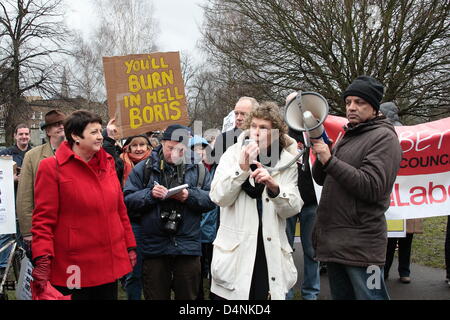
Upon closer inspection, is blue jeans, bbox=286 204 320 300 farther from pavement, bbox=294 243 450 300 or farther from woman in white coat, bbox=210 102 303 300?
woman in white coat, bbox=210 102 303 300

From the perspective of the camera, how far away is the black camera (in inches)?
129

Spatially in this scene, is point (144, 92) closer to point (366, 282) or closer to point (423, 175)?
point (423, 175)

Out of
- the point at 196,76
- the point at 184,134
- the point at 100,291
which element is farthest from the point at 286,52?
the point at 196,76

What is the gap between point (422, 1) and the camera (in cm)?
1138

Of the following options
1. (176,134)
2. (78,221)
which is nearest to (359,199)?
(176,134)

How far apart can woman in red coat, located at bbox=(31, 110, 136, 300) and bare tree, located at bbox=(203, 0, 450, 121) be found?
10.6m

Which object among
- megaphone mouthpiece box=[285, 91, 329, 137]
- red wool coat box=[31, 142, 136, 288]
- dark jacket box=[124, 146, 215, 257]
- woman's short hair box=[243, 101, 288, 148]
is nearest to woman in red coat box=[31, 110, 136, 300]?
red wool coat box=[31, 142, 136, 288]

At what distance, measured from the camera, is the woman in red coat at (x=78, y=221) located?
2.77 metres

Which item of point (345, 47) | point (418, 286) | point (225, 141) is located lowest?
point (418, 286)

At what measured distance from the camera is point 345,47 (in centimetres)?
1247

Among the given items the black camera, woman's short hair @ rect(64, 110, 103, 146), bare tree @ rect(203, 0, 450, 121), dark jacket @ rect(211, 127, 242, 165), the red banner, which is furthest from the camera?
bare tree @ rect(203, 0, 450, 121)

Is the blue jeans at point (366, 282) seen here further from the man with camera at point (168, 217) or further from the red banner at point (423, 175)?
the red banner at point (423, 175)

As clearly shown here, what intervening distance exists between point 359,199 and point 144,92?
3077 mm

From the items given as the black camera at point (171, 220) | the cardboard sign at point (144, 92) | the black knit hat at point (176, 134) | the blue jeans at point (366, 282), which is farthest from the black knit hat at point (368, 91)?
the cardboard sign at point (144, 92)
